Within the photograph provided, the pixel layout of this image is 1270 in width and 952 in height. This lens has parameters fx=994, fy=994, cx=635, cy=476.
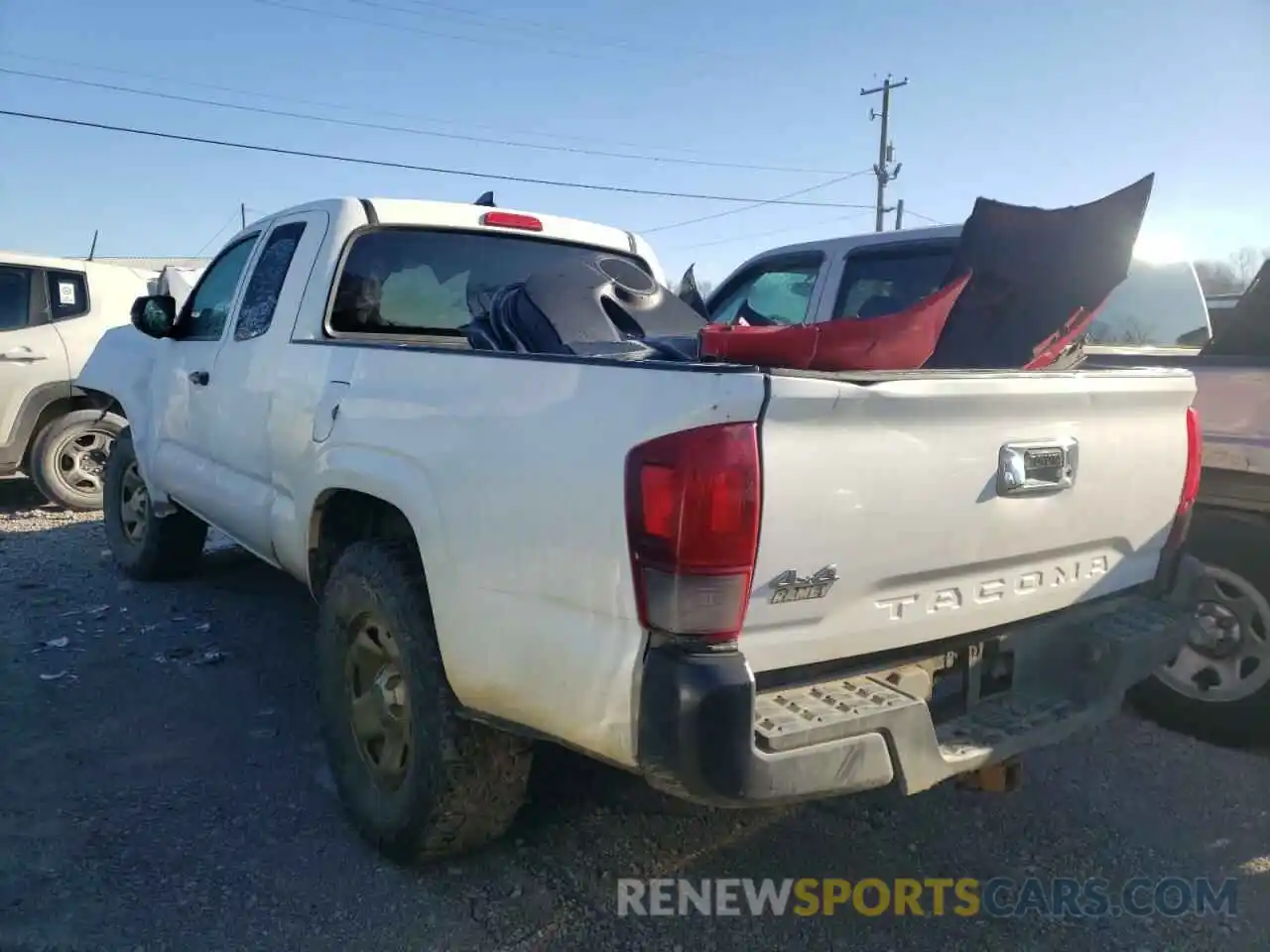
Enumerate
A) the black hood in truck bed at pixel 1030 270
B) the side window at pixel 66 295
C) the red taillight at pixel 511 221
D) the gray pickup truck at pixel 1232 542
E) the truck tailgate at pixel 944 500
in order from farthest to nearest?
the side window at pixel 66 295, the red taillight at pixel 511 221, the gray pickup truck at pixel 1232 542, the black hood in truck bed at pixel 1030 270, the truck tailgate at pixel 944 500

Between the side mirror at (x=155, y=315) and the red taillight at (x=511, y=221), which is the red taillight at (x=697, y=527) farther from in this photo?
the side mirror at (x=155, y=315)

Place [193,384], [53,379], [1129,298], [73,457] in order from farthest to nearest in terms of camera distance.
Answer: [73,457]
[53,379]
[1129,298]
[193,384]

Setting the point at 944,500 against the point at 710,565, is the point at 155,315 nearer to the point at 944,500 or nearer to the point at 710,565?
the point at 710,565

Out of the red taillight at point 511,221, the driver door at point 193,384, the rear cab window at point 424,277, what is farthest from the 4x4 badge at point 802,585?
the driver door at point 193,384

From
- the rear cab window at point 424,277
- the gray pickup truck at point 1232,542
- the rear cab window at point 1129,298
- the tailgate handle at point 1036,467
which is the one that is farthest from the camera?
the rear cab window at point 1129,298

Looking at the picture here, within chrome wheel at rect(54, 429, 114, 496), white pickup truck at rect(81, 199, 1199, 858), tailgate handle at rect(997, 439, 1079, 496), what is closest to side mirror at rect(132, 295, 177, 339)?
white pickup truck at rect(81, 199, 1199, 858)

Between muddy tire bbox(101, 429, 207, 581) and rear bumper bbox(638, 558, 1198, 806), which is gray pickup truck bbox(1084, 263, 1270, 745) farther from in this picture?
muddy tire bbox(101, 429, 207, 581)

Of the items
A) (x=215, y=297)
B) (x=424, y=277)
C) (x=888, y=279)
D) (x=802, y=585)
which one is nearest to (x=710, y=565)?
(x=802, y=585)

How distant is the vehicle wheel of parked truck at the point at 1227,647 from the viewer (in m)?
3.78

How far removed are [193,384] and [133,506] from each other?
5.36 feet

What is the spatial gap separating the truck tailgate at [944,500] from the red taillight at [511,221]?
2.47 meters

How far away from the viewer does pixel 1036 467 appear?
8.23 feet

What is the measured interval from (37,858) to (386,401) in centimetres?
172

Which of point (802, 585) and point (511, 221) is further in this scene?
point (511, 221)
